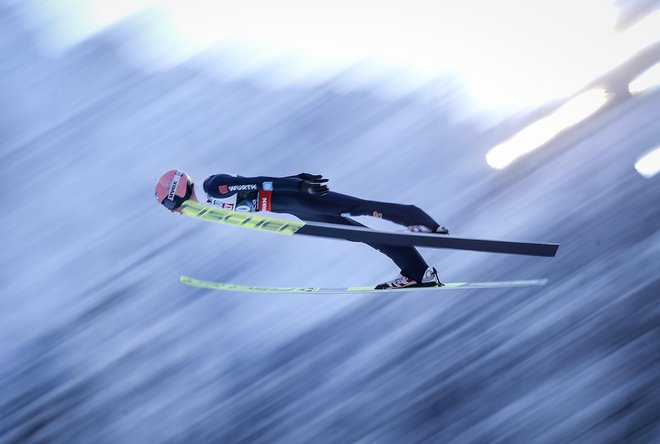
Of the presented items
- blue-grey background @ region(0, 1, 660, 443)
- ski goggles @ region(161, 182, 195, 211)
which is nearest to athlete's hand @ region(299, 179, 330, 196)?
ski goggles @ region(161, 182, 195, 211)

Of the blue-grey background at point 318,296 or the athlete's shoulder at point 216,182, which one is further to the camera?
the blue-grey background at point 318,296

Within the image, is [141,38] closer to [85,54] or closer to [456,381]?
[85,54]

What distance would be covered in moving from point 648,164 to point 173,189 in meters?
7.72

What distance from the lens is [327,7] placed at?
11.0m

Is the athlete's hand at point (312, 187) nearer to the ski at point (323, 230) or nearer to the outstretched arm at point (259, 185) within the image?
the outstretched arm at point (259, 185)

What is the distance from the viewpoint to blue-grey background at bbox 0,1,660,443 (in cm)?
977

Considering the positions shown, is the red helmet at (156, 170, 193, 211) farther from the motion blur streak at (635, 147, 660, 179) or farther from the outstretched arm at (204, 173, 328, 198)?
the motion blur streak at (635, 147, 660, 179)

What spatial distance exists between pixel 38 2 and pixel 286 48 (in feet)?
13.0

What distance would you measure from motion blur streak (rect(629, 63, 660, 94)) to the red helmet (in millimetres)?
7892

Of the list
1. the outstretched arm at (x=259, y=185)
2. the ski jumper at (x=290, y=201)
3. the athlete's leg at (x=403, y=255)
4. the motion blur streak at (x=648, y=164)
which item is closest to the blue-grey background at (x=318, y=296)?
the motion blur streak at (x=648, y=164)

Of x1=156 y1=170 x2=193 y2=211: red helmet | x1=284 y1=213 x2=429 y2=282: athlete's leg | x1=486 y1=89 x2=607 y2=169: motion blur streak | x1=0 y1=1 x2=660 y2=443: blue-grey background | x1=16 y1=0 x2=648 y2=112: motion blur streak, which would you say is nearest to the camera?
x1=156 y1=170 x2=193 y2=211: red helmet

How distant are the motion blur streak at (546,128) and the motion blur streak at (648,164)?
1041mm

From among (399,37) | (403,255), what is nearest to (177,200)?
(403,255)

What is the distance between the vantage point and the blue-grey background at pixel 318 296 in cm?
977
